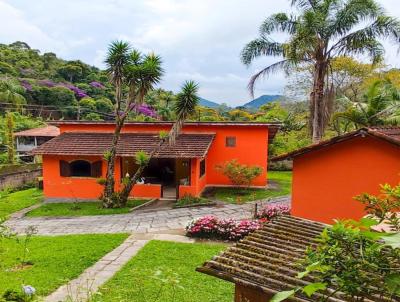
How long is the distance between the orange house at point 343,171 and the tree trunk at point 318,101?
852cm

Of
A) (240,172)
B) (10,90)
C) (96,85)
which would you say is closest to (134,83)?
(240,172)

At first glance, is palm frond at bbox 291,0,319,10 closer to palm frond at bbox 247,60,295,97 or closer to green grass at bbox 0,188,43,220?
palm frond at bbox 247,60,295,97

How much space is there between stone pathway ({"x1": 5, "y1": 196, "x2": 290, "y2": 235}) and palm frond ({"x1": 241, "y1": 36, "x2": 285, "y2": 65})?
806 centimetres

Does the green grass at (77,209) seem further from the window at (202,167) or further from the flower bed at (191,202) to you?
the window at (202,167)

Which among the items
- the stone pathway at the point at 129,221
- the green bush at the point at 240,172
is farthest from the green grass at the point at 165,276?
the green bush at the point at 240,172

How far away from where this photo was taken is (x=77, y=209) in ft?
52.2

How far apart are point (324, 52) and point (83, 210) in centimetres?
1354

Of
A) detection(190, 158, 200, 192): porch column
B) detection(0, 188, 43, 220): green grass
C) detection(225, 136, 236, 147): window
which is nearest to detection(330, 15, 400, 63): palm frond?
detection(225, 136, 236, 147): window

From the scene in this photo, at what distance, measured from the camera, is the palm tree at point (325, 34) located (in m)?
16.3

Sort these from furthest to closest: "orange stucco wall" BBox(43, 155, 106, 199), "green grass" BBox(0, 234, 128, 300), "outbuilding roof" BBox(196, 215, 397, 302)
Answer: "orange stucco wall" BBox(43, 155, 106, 199), "green grass" BBox(0, 234, 128, 300), "outbuilding roof" BBox(196, 215, 397, 302)

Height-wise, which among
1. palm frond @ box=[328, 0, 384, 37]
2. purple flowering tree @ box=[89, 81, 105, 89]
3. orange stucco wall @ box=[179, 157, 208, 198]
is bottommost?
orange stucco wall @ box=[179, 157, 208, 198]

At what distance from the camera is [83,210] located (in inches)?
617

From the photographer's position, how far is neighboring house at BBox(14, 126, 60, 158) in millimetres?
32094

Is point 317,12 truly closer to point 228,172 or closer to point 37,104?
Result: point 228,172
